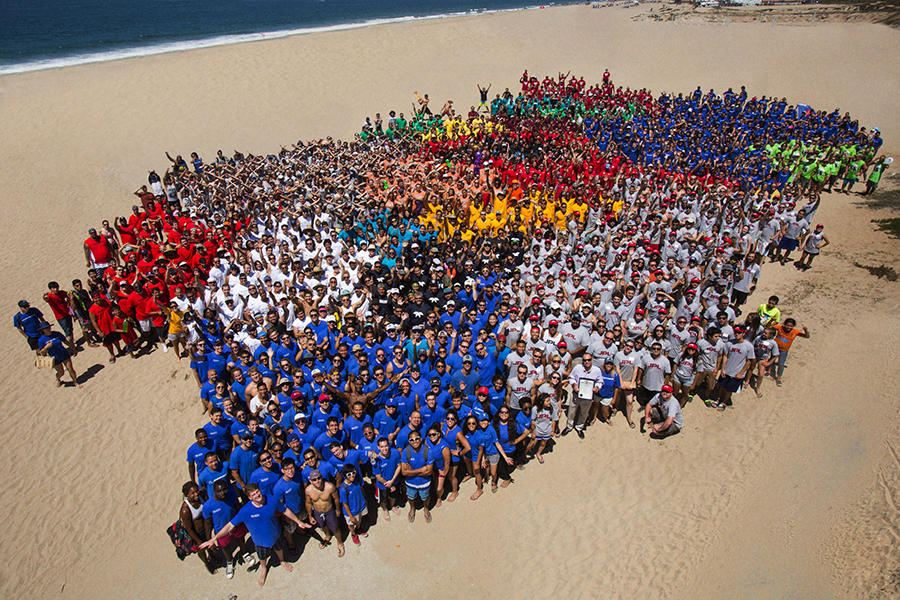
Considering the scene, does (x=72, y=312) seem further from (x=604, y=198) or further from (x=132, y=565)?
(x=604, y=198)

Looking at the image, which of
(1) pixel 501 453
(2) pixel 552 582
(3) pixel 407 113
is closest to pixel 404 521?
(1) pixel 501 453

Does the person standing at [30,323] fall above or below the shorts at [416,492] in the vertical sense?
above

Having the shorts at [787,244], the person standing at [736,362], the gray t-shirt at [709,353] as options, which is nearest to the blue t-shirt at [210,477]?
the gray t-shirt at [709,353]

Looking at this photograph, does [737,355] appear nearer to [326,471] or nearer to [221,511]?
[326,471]

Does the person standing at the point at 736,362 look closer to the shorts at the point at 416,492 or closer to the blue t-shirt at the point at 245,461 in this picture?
the shorts at the point at 416,492

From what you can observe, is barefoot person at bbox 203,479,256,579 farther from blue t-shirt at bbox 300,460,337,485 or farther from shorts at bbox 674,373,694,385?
shorts at bbox 674,373,694,385

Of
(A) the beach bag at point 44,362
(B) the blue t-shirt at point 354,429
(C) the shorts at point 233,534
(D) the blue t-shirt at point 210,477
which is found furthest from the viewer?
(A) the beach bag at point 44,362
